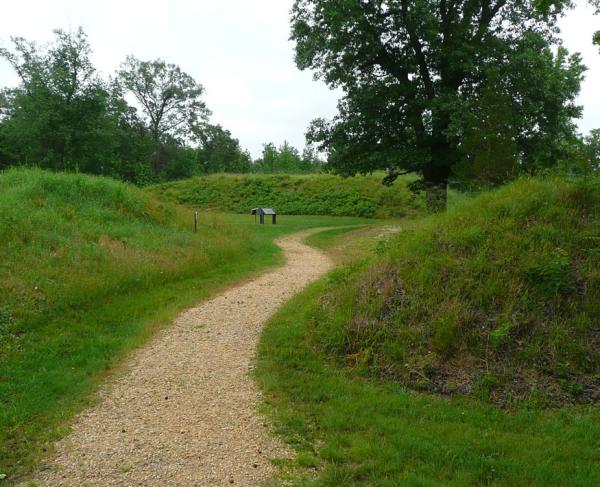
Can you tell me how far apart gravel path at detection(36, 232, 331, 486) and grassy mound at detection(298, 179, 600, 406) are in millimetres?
1497

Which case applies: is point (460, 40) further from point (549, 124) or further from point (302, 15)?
point (302, 15)

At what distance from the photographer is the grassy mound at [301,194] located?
29.0 m

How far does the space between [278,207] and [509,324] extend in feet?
88.1

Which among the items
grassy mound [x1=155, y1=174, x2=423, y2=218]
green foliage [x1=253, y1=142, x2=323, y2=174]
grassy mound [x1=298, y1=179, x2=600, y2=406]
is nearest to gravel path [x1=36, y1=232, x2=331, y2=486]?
grassy mound [x1=298, y1=179, x2=600, y2=406]

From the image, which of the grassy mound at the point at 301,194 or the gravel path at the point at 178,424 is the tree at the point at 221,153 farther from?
the gravel path at the point at 178,424

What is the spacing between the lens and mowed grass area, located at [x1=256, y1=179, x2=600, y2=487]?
12.4 feet

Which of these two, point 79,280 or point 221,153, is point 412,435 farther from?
point 221,153

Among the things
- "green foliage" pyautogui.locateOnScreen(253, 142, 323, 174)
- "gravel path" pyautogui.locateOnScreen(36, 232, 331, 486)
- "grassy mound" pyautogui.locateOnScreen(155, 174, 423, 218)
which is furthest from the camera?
"green foliage" pyautogui.locateOnScreen(253, 142, 323, 174)

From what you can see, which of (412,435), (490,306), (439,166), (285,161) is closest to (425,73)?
(439,166)

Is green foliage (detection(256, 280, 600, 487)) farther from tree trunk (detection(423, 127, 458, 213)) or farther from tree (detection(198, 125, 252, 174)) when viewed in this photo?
tree (detection(198, 125, 252, 174))

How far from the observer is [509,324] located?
5.43 m

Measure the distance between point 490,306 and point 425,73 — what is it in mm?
15339

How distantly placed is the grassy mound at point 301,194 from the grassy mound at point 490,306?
806 inches

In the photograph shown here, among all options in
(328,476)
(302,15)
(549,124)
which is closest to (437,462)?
(328,476)
